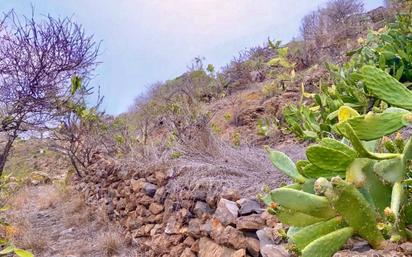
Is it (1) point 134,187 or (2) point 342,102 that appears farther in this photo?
(1) point 134,187

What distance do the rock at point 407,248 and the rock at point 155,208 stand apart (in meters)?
3.65

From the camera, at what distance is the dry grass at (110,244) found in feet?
16.6

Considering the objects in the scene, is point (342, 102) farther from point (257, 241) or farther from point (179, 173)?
point (179, 173)

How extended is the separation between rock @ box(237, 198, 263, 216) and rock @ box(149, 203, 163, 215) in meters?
1.95

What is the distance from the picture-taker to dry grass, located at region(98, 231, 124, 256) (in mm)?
5074

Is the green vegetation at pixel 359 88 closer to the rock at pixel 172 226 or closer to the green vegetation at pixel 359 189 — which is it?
the green vegetation at pixel 359 189

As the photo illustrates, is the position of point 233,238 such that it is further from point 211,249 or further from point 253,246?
point 211,249

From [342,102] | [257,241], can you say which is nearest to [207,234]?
[257,241]

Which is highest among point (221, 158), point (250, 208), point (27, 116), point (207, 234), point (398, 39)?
point (27, 116)

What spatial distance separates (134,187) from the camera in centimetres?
552

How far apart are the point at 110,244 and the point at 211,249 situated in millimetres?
2396

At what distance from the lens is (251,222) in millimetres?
2756

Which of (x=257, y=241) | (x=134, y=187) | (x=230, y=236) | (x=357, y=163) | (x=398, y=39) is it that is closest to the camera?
(x=357, y=163)

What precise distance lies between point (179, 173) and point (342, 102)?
201 cm
